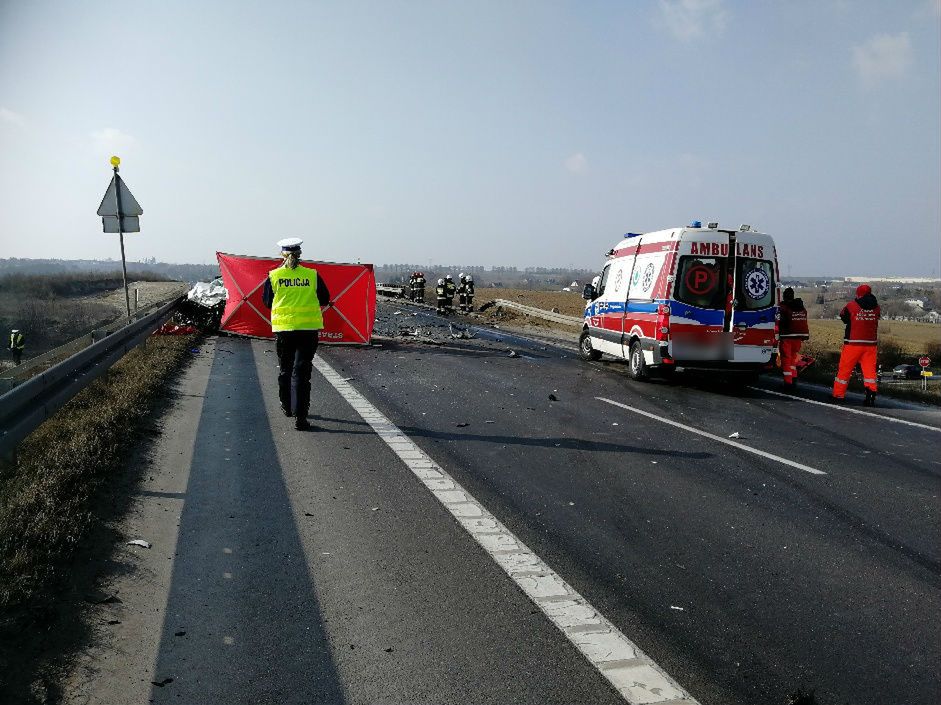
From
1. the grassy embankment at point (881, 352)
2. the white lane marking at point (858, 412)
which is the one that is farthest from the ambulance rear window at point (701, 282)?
the grassy embankment at point (881, 352)

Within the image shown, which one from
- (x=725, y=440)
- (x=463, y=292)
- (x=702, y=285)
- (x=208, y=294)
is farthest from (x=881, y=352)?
(x=208, y=294)

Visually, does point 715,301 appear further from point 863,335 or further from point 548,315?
point 548,315

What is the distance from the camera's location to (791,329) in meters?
11.9

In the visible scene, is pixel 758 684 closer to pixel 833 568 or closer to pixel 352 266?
A: pixel 833 568

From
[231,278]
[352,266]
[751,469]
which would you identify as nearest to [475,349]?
[352,266]

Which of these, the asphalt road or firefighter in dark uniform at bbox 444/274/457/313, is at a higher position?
firefighter in dark uniform at bbox 444/274/457/313

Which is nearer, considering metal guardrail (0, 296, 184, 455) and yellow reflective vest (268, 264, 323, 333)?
metal guardrail (0, 296, 184, 455)

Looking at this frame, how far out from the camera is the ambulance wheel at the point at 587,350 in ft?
48.8

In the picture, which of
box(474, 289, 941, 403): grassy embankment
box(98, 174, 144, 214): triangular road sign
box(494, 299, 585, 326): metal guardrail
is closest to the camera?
box(98, 174, 144, 214): triangular road sign

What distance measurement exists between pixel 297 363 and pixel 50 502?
11.0ft

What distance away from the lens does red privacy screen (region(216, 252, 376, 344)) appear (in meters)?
16.1

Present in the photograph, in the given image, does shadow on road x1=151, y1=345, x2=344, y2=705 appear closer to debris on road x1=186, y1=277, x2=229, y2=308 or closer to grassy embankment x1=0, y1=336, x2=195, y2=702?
grassy embankment x1=0, y1=336, x2=195, y2=702

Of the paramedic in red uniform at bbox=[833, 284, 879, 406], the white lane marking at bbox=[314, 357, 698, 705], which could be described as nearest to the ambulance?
the paramedic in red uniform at bbox=[833, 284, 879, 406]

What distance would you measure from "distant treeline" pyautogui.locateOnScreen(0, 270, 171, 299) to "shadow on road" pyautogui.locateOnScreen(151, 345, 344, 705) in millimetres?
10387
